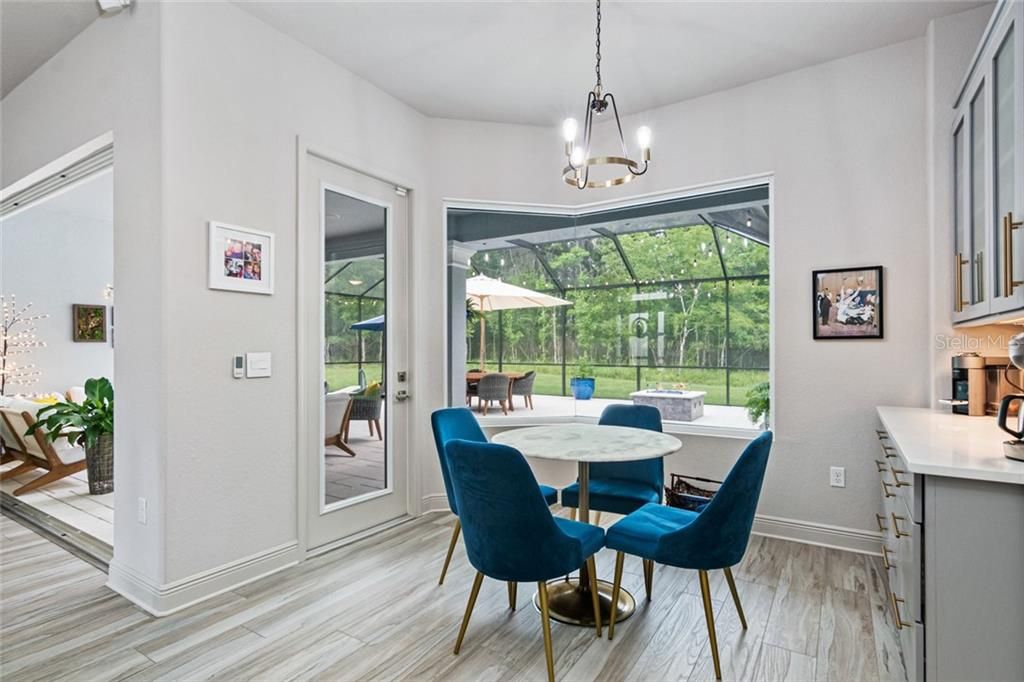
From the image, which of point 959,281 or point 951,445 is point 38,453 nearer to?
point 951,445

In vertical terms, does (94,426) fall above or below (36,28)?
below

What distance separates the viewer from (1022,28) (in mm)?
1775

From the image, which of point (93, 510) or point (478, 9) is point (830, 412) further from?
point (93, 510)

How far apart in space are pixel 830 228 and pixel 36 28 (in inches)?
185

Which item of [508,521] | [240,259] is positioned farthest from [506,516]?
[240,259]

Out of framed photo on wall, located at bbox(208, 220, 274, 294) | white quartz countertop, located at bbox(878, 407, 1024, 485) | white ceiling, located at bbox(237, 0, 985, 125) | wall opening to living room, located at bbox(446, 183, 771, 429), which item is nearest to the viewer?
white quartz countertop, located at bbox(878, 407, 1024, 485)

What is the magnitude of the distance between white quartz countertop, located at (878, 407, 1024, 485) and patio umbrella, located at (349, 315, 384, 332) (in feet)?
9.58

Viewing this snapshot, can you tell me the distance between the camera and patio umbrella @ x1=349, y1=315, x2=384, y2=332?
3615 mm

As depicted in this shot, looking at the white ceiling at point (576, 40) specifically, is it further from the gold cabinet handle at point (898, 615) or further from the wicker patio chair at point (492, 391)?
the gold cabinet handle at point (898, 615)

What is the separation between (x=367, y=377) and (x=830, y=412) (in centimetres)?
294

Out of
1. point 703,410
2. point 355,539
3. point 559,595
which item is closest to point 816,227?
point 703,410

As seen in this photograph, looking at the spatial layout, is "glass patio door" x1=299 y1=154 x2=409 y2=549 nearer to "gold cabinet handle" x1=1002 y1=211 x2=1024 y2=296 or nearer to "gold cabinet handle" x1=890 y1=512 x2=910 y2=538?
"gold cabinet handle" x1=890 y1=512 x2=910 y2=538

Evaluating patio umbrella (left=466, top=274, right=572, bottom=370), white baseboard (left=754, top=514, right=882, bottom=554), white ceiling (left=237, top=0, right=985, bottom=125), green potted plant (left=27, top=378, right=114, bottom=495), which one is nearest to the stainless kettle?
white baseboard (left=754, top=514, right=882, bottom=554)

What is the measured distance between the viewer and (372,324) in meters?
3.71
